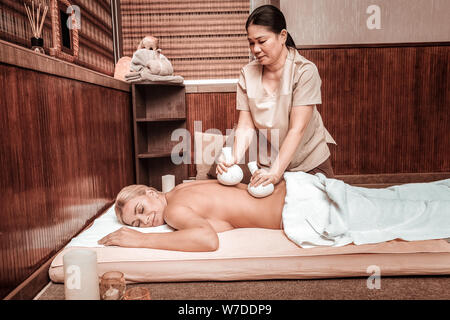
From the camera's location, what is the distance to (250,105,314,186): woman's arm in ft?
5.21

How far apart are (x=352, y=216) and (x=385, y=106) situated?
209 centimetres

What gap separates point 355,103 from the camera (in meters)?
3.19

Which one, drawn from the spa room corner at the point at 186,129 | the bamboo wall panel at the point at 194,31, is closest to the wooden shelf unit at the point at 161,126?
the spa room corner at the point at 186,129

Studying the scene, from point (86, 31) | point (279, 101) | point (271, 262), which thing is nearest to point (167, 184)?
point (279, 101)

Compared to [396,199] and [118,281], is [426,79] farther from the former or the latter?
[118,281]

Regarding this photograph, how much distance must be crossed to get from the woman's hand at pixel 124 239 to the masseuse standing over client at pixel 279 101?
51 centimetres

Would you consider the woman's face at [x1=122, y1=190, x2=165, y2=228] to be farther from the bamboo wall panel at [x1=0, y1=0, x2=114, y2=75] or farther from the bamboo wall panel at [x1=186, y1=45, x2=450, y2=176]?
the bamboo wall panel at [x1=186, y1=45, x2=450, y2=176]

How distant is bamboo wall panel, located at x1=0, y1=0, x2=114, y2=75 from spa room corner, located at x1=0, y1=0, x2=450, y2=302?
1cm

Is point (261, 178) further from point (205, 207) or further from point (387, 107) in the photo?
point (387, 107)

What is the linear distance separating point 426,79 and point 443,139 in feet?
1.99

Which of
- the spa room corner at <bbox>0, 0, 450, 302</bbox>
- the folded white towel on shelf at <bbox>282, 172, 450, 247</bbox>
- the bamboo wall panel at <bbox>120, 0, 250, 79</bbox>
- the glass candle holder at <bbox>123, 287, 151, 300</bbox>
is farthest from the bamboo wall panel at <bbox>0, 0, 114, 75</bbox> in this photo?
the folded white towel on shelf at <bbox>282, 172, 450, 247</bbox>

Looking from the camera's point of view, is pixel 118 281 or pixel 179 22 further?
pixel 179 22
